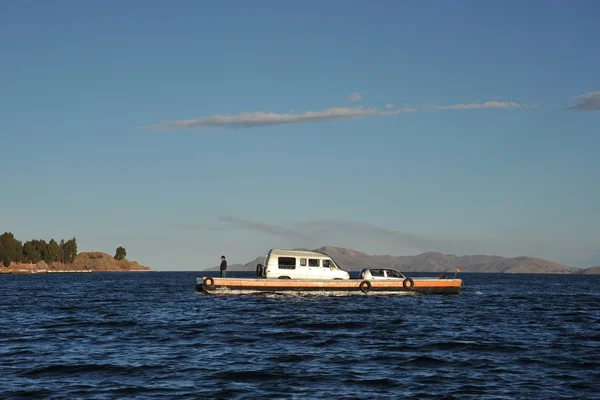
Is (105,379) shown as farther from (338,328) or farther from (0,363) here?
(338,328)

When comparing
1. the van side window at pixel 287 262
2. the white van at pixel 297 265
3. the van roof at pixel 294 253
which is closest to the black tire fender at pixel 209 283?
the white van at pixel 297 265

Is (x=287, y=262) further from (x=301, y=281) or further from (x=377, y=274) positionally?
(x=377, y=274)

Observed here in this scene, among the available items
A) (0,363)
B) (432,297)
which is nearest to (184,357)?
(0,363)

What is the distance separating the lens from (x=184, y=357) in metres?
24.1

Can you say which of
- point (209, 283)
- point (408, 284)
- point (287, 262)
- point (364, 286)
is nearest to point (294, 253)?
point (287, 262)

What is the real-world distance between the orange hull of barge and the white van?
0.83 m

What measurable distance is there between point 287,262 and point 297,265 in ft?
Result: 2.60

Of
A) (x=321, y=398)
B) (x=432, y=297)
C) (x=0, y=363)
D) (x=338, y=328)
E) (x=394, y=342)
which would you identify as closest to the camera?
(x=321, y=398)

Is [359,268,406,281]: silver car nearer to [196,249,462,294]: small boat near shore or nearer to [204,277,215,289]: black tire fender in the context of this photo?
[196,249,462,294]: small boat near shore

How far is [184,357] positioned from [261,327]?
9648 mm

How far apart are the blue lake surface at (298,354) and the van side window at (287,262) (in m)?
9.69

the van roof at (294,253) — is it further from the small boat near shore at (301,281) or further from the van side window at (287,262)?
the van side window at (287,262)

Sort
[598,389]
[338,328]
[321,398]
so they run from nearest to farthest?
[321,398]
[598,389]
[338,328]

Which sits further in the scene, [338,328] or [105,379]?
[338,328]
